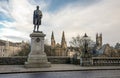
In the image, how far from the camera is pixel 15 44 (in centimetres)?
15150

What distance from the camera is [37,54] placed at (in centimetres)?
2452

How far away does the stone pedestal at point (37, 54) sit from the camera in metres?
24.1

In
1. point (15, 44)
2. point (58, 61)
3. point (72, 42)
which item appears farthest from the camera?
point (15, 44)

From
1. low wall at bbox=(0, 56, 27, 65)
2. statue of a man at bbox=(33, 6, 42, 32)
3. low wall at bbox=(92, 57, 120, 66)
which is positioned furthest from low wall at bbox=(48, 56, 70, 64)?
statue of a man at bbox=(33, 6, 42, 32)

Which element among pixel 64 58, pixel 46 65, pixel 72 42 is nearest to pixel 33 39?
pixel 46 65

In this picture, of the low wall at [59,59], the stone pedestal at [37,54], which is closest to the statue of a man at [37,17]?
the stone pedestal at [37,54]

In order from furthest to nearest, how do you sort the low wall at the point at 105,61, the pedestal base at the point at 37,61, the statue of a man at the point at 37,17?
the low wall at the point at 105,61 < the statue of a man at the point at 37,17 < the pedestal base at the point at 37,61

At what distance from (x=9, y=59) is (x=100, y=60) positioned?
11.2 m

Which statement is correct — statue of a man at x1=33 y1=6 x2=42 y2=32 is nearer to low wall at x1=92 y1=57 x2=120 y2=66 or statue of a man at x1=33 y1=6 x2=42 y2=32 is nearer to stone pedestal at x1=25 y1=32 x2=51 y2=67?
stone pedestal at x1=25 y1=32 x2=51 y2=67

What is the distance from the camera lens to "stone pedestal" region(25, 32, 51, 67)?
2411 centimetres

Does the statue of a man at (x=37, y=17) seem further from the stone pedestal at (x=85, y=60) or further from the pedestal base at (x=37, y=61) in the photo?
the stone pedestal at (x=85, y=60)

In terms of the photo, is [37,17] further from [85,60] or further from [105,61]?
[105,61]

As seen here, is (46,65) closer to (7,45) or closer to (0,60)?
(0,60)

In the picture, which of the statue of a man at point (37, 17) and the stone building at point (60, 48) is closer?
the statue of a man at point (37, 17)
